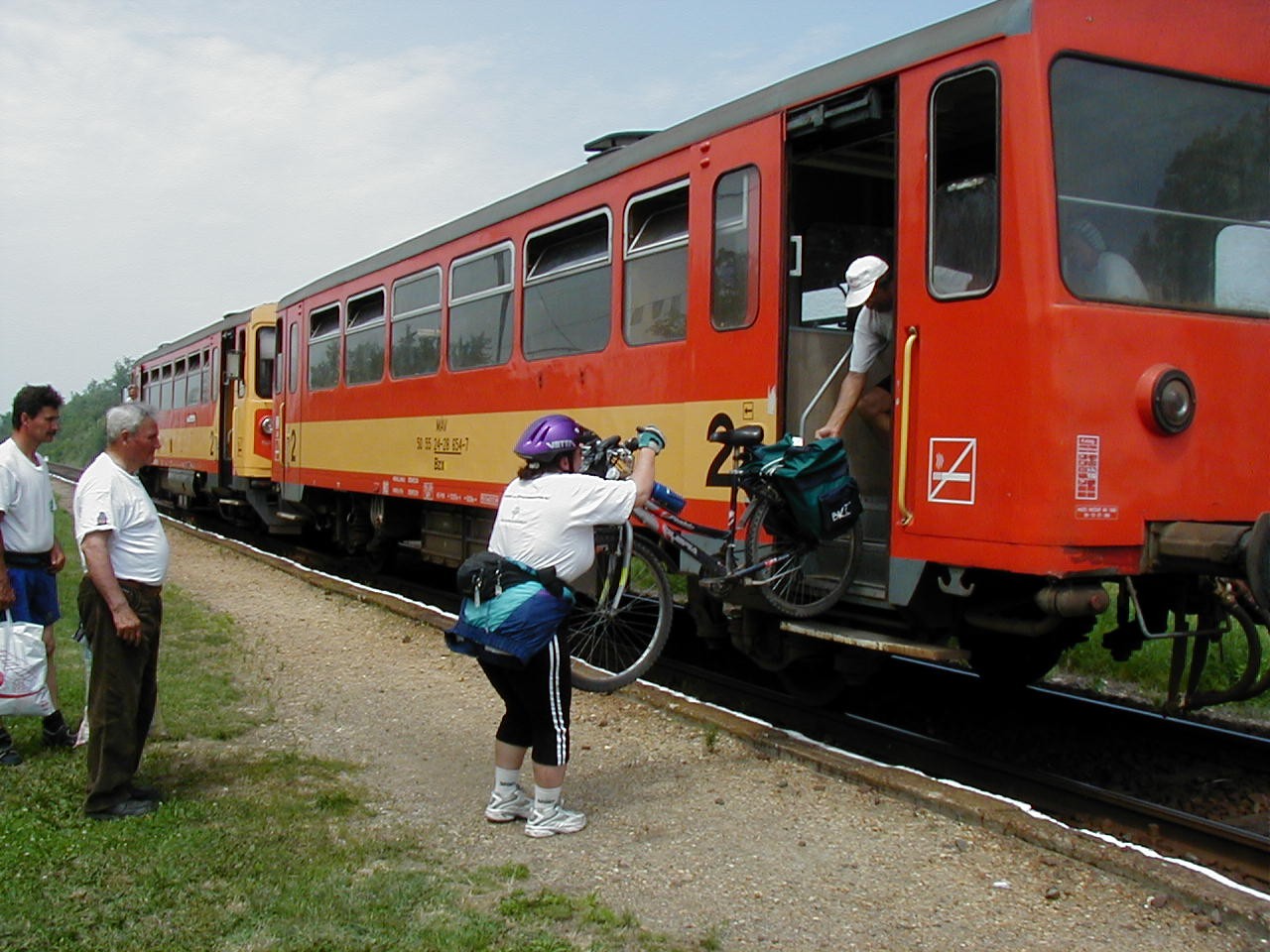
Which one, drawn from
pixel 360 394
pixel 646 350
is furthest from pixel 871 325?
pixel 360 394

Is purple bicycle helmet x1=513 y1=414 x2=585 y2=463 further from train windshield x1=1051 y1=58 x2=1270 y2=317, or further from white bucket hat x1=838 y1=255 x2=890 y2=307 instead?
train windshield x1=1051 y1=58 x2=1270 y2=317

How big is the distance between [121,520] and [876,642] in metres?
3.29

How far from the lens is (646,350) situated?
24.7 ft

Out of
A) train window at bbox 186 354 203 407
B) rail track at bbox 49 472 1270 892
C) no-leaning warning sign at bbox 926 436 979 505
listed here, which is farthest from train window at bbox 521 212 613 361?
train window at bbox 186 354 203 407

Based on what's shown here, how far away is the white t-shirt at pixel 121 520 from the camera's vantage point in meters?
4.78

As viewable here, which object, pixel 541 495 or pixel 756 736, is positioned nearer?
pixel 541 495

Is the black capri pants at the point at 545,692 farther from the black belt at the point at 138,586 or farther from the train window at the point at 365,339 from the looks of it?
the train window at the point at 365,339

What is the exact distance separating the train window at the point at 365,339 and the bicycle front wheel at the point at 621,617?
5.57 meters

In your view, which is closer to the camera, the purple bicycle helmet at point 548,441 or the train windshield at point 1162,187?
the purple bicycle helmet at point 548,441

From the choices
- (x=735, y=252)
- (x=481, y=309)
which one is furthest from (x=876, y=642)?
(x=481, y=309)

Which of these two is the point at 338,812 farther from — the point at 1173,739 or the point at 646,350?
the point at 1173,739

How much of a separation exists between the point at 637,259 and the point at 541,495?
3.34 metres

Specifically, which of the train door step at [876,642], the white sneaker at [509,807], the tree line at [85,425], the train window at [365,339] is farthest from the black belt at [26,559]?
the tree line at [85,425]

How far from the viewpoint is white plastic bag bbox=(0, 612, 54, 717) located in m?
5.22
